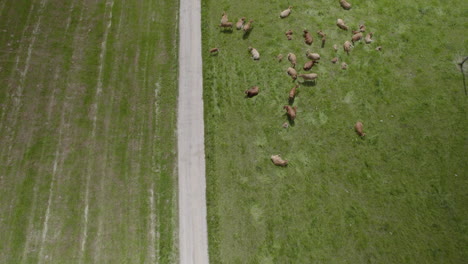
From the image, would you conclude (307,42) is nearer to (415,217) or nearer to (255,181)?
(255,181)

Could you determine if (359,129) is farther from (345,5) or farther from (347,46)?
(345,5)

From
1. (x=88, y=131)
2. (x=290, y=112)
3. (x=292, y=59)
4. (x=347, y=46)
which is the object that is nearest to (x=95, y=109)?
(x=88, y=131)

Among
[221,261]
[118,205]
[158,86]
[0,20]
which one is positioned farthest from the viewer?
[0,20]

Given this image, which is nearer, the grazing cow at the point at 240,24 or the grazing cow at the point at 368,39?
the grazing cow at the point at 368,39

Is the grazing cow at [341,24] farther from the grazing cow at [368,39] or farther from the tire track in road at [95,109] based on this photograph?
the tire track in road at [95,109]

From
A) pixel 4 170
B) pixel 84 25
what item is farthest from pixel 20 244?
pixel 84 25

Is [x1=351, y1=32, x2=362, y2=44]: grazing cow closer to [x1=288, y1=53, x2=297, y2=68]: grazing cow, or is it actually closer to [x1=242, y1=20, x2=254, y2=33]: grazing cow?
[x1=288, y1=53, x2=297, y2=68]: grazing cow

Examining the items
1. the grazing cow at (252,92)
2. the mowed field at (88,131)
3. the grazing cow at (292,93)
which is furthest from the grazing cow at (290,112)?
the mowed field at (88,131)
